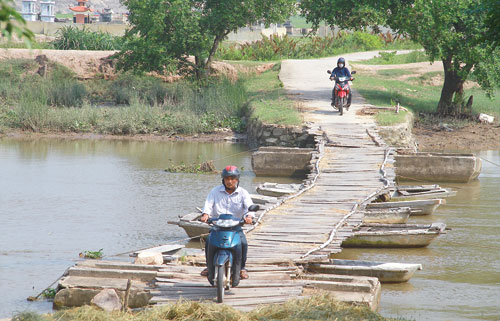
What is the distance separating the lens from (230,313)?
282 inches

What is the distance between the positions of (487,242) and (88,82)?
20044 mm

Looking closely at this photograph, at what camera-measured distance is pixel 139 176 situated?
17.3 meters

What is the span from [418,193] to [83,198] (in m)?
6.55

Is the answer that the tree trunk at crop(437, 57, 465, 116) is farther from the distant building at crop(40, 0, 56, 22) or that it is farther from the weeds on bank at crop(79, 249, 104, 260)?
the distant building at crop(40, 0, 56, 22)

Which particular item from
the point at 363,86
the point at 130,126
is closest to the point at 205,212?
the point at 130,126

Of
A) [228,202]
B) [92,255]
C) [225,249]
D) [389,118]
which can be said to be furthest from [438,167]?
[225,249]

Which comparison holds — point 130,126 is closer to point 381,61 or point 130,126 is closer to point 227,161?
point 227,161

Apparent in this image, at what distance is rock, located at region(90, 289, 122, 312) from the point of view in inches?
309

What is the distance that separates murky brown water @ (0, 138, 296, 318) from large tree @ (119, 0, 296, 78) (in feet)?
14.6

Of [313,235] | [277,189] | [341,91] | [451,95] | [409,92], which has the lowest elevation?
[277,189]

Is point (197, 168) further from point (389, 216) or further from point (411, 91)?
point (411, 91)

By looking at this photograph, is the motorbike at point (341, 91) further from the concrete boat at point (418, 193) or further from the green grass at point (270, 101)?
the concrete boat at point (418, 193)

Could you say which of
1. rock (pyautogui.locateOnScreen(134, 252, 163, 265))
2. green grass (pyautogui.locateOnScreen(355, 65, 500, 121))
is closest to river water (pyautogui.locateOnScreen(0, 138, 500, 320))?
rock (pyautogui.locateOnScreen(134, 252, 163, 265))

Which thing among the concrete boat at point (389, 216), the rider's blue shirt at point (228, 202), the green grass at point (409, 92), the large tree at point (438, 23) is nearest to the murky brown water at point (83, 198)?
the rider's blue shirt at point (228, 202)
